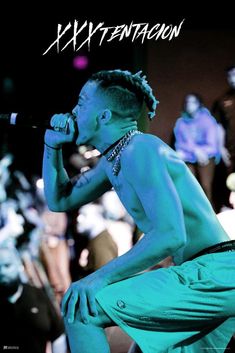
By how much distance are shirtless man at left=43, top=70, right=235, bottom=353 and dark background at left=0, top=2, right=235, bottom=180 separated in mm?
1731

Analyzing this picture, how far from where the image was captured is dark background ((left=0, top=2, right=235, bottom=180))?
370 centimetres

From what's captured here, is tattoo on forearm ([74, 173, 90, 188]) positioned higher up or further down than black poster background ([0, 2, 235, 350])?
further down

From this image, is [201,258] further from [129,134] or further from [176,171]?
[129,134]

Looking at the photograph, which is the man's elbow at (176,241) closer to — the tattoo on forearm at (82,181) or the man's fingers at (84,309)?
the man's fingers at (84,309)

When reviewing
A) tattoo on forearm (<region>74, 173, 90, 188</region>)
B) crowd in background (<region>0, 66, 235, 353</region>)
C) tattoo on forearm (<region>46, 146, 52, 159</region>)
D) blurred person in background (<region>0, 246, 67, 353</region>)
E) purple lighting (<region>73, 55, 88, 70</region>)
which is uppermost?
purple lighting (<region>73, 55, 88, 70</region>)

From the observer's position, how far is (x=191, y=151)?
3.79m

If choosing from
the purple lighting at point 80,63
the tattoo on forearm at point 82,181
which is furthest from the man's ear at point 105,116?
the purple lighting at point 80,63

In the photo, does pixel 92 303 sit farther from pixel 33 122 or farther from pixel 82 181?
pixel 33 122

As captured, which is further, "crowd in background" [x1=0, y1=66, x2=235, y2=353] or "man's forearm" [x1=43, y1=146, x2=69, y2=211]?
"crowd in background" [x1=0, y1=66, x2=235, y2=353]

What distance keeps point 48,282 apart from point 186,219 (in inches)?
86.2

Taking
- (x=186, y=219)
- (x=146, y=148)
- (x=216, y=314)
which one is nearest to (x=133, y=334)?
(x=216, y=314)

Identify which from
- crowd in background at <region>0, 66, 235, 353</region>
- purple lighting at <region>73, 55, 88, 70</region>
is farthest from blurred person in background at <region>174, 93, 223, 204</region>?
purple lighting at <region>73, 55, 88, 70</region>

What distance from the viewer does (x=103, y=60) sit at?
3.71 meters

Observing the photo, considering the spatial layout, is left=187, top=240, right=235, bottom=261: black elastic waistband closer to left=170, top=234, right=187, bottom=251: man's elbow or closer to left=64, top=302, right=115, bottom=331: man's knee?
left=170, top=234, right=187, bottom=251: man's elbow
